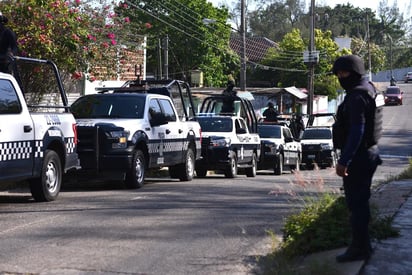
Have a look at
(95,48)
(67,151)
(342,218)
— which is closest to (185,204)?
(67,151)

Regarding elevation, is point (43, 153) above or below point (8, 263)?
above

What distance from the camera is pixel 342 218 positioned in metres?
7.80

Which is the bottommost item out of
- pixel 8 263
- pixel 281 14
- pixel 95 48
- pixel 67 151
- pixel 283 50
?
pixel 8 263

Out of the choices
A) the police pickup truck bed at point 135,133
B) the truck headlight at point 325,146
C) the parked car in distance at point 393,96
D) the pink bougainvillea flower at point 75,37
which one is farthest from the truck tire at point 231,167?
the parked car in distance at point 393,96

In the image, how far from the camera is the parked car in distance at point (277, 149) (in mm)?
24688

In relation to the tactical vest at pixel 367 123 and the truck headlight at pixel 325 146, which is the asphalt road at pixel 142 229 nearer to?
the tactical vest at pixel 367 123

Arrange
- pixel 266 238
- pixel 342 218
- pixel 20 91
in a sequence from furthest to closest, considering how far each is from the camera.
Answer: pixel 20 91 < pixel 266 238 < pixel 342 218

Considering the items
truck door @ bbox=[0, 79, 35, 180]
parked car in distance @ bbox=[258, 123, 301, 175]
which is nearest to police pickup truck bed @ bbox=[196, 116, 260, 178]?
parked car in distance @ bbox=[258, 123, 301, 175]

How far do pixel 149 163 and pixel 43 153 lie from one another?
3.83 metres

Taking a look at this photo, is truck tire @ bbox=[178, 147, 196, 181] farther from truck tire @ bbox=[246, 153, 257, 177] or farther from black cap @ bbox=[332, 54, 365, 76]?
black cap @ bbox=[332, 54, 365, 76]

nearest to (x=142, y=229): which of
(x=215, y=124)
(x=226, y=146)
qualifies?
(x=226, y=146)

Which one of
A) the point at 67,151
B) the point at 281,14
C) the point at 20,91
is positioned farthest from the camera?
the point at 281,14

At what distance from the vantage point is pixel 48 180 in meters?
11.6

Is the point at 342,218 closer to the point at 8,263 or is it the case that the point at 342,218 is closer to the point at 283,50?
the point at 8,263
